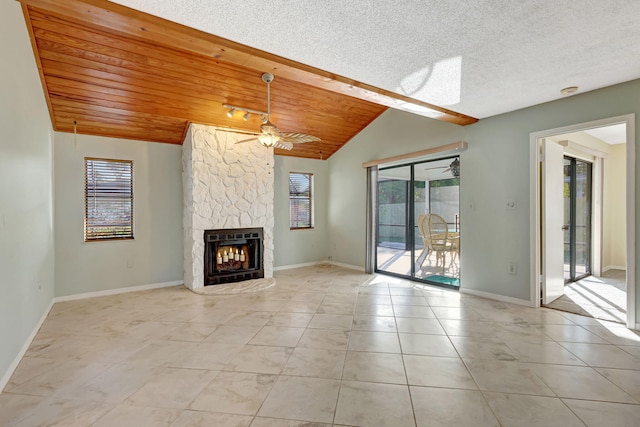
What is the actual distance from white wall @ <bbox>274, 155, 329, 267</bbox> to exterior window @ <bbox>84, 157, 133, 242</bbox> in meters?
2.61

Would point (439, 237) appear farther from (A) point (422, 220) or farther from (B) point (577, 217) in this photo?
(B) point (577, 217)

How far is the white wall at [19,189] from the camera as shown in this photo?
6.94 feet

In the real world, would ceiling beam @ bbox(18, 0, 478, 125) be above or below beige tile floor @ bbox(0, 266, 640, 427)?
above

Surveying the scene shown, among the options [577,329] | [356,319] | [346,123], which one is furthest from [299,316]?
[346,123]

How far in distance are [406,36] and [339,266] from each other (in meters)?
4.97

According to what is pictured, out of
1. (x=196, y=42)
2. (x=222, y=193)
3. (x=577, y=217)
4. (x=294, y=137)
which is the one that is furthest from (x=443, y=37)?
(x=577, y=217)

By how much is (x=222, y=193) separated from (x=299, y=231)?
2.11m

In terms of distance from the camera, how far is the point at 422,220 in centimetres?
502

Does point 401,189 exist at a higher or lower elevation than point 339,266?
higher

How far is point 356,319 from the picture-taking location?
335cm

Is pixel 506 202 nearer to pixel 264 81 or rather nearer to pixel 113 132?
pixel 264 81

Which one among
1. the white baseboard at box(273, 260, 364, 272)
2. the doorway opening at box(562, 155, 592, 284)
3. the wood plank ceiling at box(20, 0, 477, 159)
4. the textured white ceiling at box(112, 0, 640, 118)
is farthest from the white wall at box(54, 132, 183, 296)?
the doorway opening at box(562, 155, 592, 284)

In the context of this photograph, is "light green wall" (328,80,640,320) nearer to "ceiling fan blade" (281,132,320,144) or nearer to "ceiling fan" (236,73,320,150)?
"ceiling fan blade" (281,132,320,144)

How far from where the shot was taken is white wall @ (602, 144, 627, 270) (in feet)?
17.9
